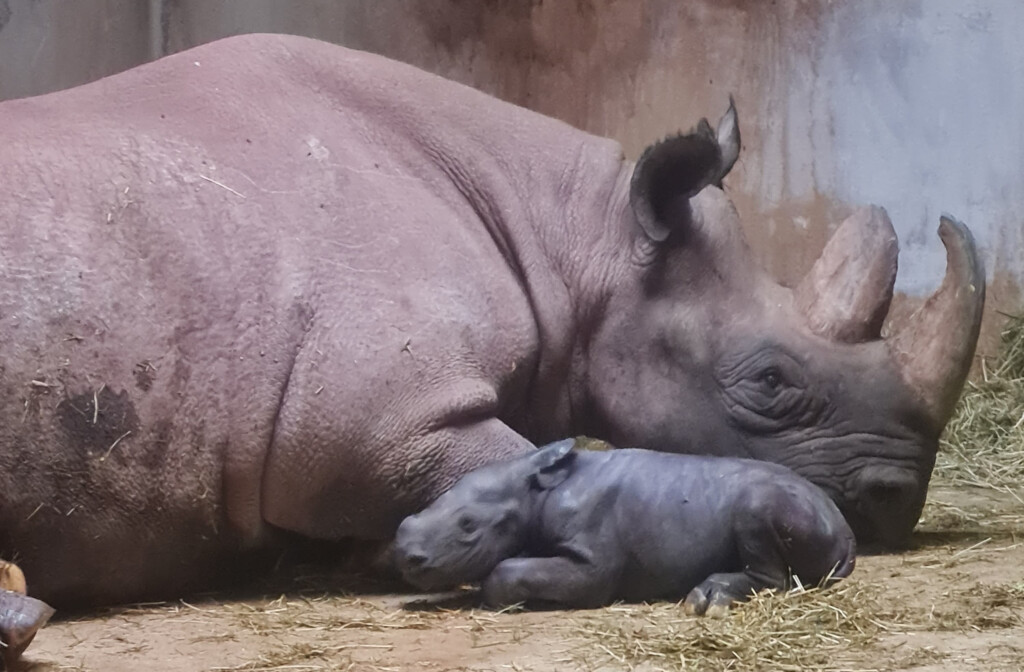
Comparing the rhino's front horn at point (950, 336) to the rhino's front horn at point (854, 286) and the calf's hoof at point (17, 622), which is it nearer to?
the rhino's front horn at point (854, 286)

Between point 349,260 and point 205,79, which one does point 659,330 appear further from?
point 205,79

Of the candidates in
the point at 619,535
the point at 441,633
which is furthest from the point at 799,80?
the point at 441,633

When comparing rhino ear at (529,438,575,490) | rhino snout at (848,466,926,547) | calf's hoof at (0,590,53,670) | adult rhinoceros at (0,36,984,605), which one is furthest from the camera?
rhino snout at (848,466,926,547)

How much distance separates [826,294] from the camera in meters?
4.84

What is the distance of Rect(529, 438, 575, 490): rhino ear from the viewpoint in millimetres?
4031

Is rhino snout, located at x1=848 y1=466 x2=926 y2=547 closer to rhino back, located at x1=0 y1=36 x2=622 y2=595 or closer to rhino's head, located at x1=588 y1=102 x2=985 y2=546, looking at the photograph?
rhino's head, located at x1=588 y1=102 x2=985 y2=546

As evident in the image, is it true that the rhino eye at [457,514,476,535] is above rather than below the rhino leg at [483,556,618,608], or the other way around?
above

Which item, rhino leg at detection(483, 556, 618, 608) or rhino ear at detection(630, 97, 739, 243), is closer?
rhino leg at detection(483, 556, 618, 608)

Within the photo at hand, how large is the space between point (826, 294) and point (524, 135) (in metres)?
1.23

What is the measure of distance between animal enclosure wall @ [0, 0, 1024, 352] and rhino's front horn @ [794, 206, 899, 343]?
208 cm

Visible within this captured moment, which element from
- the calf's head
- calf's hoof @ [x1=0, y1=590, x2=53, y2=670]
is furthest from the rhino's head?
calf's hoof @ [x1=0, y1=590, x2=53, y2=670]

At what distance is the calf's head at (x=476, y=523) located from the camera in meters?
3.85

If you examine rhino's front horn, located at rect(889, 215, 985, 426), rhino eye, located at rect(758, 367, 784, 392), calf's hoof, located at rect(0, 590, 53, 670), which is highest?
rhino's front horn, located at rect(889, 215, 985, 426)

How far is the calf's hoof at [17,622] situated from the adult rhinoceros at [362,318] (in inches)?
23.0
